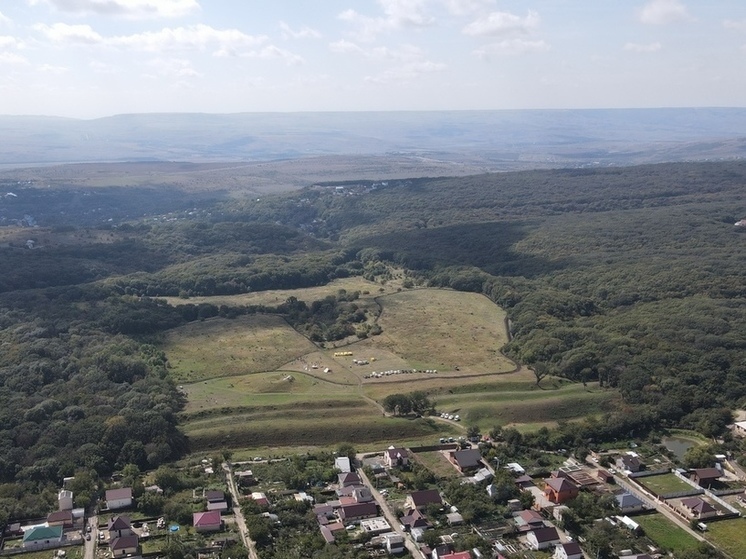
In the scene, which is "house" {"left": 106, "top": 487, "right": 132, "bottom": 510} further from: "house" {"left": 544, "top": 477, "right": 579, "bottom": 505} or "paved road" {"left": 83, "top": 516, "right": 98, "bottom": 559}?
"house" {"left": 544, "top": 477, "right": 579, "bottom": 505}

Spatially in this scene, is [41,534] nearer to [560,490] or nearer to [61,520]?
[61,520]

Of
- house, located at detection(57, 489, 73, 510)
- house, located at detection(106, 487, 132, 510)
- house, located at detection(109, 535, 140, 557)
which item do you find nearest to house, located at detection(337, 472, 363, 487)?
house, located at detection(109, 535, 140, 557)

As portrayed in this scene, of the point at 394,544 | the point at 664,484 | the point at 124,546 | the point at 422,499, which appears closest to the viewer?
the point at 124,546

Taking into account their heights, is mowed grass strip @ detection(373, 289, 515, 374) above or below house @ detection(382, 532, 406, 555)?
below

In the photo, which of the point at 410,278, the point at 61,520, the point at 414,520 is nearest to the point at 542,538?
the point at 414,520

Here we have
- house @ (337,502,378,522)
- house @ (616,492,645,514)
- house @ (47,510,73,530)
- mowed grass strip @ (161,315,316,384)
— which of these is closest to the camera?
house @ (47,510,73,530)

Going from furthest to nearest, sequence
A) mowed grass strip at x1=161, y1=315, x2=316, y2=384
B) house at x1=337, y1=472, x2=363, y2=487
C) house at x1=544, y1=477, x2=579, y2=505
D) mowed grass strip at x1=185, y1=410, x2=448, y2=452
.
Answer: mowed grass strip at x1=161, y1=315, x2=316, y2=384 < mowed grass strip at x1=185, y1=410, x2=448, y2=452 < house at x1=337, y1=472, x2=363, y2=487 < house at x1=544, y1=477, x2=579, y2=505
